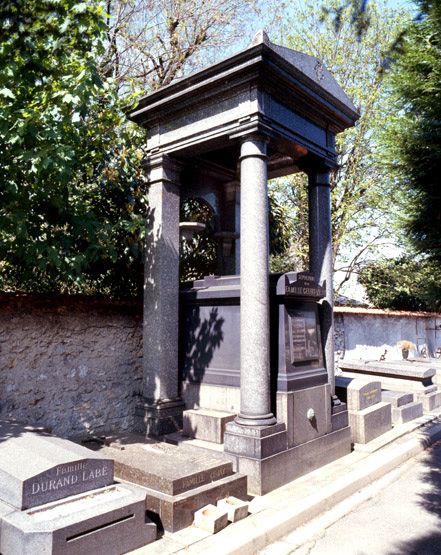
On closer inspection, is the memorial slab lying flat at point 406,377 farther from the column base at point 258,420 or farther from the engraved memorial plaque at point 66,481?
the engraved memorial plaque at point 66,481

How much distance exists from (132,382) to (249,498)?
9.85 ft

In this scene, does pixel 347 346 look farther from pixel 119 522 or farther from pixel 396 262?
pixel 119 522

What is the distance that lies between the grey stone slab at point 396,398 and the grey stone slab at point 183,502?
4.62 m

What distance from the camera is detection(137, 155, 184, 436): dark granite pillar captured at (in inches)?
244

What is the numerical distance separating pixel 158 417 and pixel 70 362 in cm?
148

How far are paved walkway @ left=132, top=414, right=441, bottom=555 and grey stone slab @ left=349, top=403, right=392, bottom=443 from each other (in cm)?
17

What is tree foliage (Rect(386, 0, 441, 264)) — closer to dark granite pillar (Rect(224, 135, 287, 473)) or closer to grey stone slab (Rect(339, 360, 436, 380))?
dark granite pillar (Rect(224, 135, 287, 473))

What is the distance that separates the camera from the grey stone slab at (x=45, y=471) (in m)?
3.29

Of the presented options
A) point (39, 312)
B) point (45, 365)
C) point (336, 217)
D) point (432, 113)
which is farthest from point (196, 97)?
point (336, 217)

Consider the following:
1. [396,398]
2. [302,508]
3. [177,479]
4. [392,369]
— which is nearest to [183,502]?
[177,479]

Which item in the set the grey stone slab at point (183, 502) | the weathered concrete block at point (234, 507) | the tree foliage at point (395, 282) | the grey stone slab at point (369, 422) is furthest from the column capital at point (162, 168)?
the tree foliage at point (395, 282)

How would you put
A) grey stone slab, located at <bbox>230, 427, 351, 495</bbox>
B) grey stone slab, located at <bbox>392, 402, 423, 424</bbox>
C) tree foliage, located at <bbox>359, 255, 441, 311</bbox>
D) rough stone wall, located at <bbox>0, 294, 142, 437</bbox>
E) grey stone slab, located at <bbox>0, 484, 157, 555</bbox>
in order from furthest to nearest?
1. tree foliage, located at <bbox>359, 255, 441, 311</bbox>
2. grey stone slab, located at <bbox>392, 402, 423, 424</bbox>
3. rough stone wall, located at <bbox>0, 294, 142, 437</bbox>
4. grey stone slab, located at <bbox>230, 427, 351, 495</bbox>
5. grey stone slab, located at <bbox>0, 484, 157, 555</bbox>

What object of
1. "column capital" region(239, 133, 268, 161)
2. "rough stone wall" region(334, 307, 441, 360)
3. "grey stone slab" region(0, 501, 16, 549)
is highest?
"column capital" region(239, 133, 268, 161)

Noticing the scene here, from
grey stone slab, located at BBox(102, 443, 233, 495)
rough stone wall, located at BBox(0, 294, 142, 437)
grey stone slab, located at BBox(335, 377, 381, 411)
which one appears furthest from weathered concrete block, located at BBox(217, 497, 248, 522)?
grey stone slab, located at BBox(335, 377, 381, 411)
